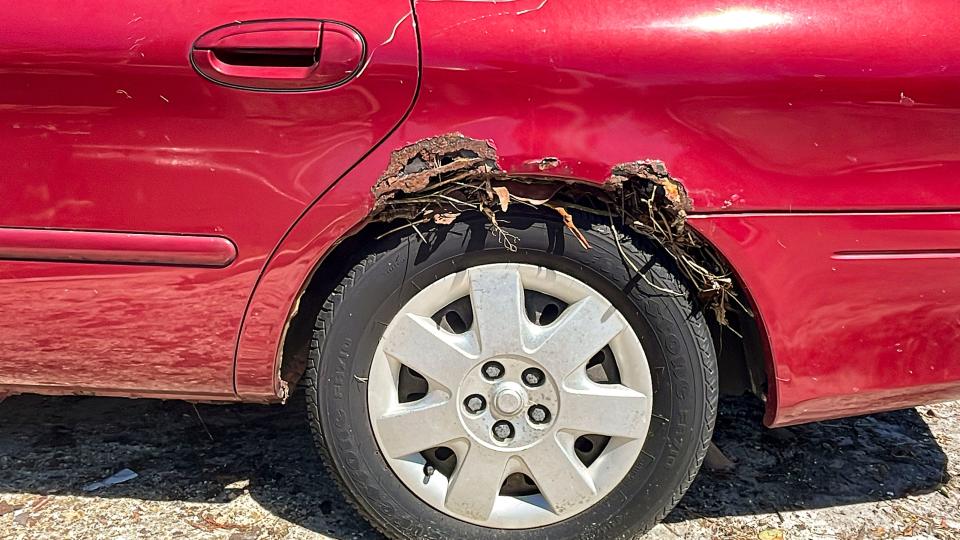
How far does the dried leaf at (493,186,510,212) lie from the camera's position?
6.21 feet

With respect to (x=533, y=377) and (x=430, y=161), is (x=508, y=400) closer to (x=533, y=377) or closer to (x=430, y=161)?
(x=533, y=377)

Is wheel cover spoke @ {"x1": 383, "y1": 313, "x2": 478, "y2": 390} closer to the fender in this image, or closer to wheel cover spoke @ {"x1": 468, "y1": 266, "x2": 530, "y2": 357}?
wheel cover spoke @ {"x1": 468, "y1": 266, "x2": 530, "y2": 357}

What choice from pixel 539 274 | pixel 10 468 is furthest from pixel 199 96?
pixel 10 468

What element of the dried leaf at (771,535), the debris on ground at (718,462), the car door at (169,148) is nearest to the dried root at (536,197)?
the car door at (169,148)

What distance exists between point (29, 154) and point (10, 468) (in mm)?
1199

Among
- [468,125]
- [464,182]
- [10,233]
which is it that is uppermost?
[468,125]

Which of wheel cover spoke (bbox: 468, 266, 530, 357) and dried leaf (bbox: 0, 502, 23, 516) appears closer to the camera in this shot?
wheel cover spoke (bbox: 468, 266, 530, 357)

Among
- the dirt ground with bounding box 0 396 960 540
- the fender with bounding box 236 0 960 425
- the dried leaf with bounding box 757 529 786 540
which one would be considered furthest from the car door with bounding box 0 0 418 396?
the dried leaf with bounding box 757 529 786 540

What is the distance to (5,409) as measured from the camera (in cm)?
300

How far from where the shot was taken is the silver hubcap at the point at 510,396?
6.47 ft

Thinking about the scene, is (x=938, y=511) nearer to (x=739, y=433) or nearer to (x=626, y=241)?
(x=739, y=433)

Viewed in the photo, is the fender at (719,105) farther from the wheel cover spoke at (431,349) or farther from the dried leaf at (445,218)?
the wheel cover spoke at (431,349)

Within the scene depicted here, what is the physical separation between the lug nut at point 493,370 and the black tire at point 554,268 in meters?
0.24

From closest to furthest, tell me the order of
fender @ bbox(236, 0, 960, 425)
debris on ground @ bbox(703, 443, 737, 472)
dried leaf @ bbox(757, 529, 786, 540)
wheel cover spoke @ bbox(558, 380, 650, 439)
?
fender @ bbox(236, 0, 960, 425), wheel cover spoke @ bbox(558, 380, 650, 439), dried leaf @ bbox(757, 529, 786, 540), debris on ground @ bbox(703, 443, 737, 472)
